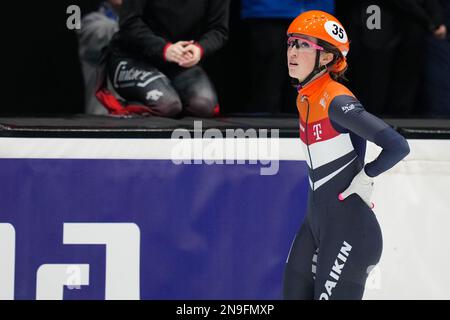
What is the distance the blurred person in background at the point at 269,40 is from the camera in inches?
229

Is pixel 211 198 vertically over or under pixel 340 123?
under

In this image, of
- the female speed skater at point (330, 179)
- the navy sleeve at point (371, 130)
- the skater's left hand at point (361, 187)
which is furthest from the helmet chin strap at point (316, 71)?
the skater's left hand at point (361, 187)

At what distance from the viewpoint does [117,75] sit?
5496mm

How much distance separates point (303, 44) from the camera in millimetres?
4184

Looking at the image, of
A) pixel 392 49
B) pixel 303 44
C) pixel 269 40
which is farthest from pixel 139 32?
pixel 392 49

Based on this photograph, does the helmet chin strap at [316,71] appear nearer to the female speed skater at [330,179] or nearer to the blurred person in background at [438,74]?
the female speed skater at [330,179]

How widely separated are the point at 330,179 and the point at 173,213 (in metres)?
1.01

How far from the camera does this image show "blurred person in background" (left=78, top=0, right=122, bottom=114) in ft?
20.1

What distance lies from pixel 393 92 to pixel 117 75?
1718 mm

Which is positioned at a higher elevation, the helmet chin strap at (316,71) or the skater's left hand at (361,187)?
the helmet chin strap at (316,71)

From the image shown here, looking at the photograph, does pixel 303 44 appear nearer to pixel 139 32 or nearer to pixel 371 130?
pixel 371 130

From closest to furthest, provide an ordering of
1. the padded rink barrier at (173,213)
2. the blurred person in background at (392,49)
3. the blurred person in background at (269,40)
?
the padded rink barrier at (173,213) < the blurred person in background at (269,40) < the blurred person in background at (392,49)

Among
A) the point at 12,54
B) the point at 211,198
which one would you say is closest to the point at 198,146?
the point at 211,198

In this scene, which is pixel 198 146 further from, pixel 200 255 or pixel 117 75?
pixel 117 75
